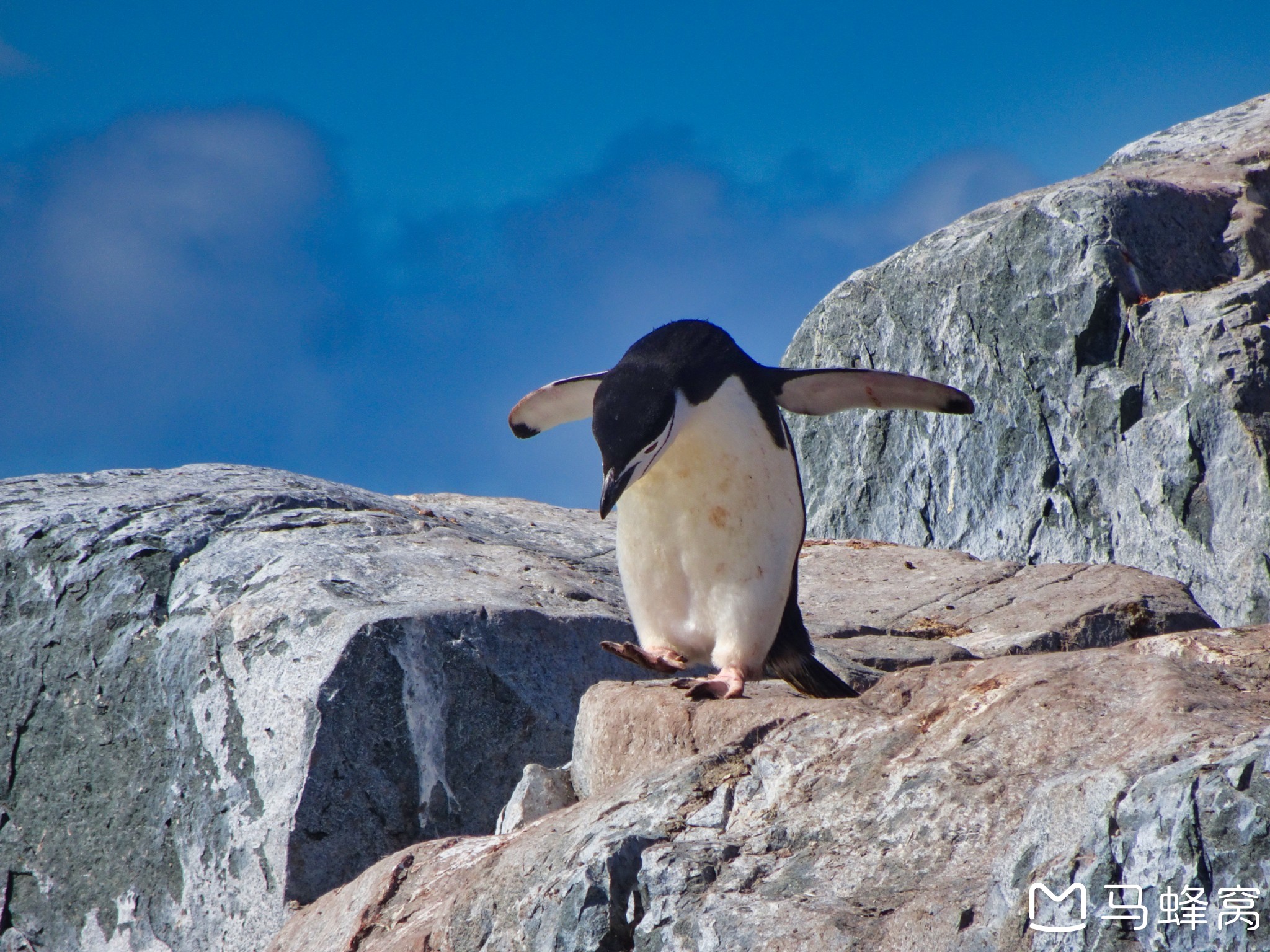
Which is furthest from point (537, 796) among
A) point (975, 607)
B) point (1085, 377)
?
point (1085, 377)

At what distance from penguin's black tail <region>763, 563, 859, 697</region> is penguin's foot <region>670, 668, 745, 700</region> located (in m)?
0.35

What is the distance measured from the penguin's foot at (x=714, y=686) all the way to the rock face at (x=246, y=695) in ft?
3.12

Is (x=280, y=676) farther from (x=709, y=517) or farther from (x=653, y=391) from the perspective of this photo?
(x=653, y=391)

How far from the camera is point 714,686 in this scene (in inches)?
112

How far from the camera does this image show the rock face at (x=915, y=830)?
1.55 m

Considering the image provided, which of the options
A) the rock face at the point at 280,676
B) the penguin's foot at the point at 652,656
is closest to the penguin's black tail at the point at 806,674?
the penguin's foot at the point at 652,656

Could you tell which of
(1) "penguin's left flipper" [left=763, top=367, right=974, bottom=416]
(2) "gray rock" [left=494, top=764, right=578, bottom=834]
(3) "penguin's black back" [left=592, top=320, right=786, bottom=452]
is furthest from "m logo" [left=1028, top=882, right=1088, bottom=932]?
(1) "penguin's left flipper" [left=763, top=367, right=974, bottom=416]

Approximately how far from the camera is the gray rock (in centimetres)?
307

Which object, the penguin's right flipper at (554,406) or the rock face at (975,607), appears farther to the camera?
the rock face at (975,607)

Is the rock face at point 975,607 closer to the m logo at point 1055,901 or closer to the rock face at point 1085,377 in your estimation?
the rock face at point 1085,377

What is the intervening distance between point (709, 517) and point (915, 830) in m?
1.34

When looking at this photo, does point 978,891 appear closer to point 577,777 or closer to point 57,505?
point 577,777
